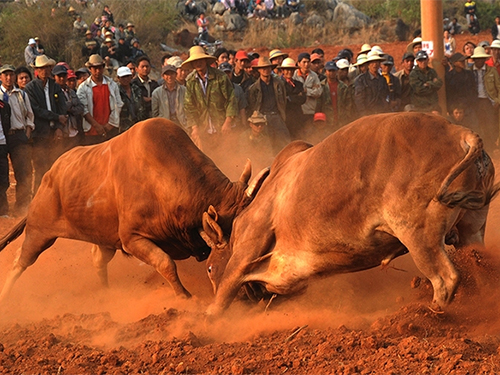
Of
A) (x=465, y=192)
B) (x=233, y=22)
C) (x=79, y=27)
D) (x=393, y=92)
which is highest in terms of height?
(x=465, y=192)

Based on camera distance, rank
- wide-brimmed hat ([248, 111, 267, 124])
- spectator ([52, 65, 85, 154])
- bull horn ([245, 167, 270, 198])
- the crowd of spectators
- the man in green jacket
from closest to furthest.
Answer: bull horn ([245, 167, 270, 198]) < the crowd of spectators < spectator ([52, 65, 85, 154]) < wide-brimmed hat ([248, 111, 267, 124]) < the man in green jacket

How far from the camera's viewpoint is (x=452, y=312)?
20.0 feet

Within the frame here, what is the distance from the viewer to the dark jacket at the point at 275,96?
44.0ft

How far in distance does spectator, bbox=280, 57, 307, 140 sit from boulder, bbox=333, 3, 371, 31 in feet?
76.7

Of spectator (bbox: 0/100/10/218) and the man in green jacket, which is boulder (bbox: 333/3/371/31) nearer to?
the man in green jacket

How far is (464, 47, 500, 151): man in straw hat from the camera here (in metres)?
15.9

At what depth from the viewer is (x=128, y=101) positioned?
13.1 metres

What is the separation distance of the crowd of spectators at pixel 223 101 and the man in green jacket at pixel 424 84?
0.8 inches

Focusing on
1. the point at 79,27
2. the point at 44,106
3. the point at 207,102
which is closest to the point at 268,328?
the point at 207,102

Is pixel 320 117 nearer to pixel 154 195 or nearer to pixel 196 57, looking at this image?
pixel 196 57

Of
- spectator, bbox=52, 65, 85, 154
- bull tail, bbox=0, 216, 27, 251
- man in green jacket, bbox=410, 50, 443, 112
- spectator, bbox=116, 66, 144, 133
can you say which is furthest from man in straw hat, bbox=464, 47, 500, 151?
bull tail, bbox=0, 216, 27, 251

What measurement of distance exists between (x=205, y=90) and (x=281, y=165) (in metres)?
5.60

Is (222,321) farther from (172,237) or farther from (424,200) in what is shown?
(424,200)

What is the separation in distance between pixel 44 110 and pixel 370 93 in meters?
5.81
